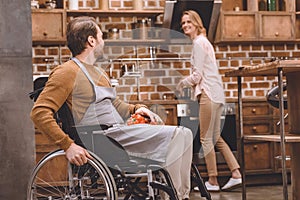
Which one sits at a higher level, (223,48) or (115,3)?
(115,3)

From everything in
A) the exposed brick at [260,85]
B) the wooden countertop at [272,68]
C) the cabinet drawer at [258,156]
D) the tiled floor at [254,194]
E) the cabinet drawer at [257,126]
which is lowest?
the tiled floor at [254,194]

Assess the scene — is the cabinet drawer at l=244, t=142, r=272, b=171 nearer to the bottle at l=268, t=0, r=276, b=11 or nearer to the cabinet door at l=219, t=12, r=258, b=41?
the cabinet door at l=219, t=12, r=258, b=41

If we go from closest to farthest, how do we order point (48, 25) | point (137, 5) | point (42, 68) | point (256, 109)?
point (48, 25), point (256, 109), point (42, 68), point (137, 5)

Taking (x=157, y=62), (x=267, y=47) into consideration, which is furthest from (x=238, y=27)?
(x=157, y=62)

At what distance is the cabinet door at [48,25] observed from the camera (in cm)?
546

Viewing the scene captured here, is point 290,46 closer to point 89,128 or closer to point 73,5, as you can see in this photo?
point 73,5

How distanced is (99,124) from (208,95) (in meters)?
2.11

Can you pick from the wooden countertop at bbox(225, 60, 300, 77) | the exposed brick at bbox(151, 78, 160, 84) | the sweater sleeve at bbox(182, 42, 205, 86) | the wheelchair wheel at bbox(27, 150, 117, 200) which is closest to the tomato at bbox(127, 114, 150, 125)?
the wheelchair wheel at bbox(27, 150, 117, 200)

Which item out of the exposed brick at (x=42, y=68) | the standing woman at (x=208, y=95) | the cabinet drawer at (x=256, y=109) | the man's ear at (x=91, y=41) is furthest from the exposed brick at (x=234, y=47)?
the man's ear at (x=91, y=41)

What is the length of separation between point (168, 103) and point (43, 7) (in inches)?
57.8

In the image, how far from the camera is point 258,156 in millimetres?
5672

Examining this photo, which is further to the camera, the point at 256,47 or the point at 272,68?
the point at 256,47

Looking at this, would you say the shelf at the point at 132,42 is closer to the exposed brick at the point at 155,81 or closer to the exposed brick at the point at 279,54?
the exposed brick at the point at 155,81

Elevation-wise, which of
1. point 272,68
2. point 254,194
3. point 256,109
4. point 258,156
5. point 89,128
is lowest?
point 254,194
